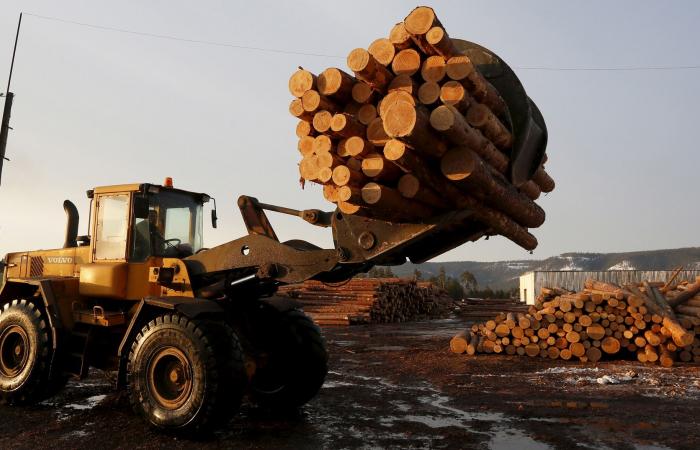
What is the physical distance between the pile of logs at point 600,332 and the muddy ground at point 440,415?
0.81 metres

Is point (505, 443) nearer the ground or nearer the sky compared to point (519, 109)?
nearer the ground

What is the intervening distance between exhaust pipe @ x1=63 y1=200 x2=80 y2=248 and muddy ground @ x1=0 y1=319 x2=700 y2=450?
211cm

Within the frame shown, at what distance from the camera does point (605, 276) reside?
1486 inches

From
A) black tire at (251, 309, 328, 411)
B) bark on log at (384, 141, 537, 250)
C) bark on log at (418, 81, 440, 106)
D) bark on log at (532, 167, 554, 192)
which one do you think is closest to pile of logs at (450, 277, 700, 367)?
bark on log at (532, 167, 554, 192)

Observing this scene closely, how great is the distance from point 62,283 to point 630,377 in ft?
29.7

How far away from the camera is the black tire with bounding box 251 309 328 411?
718cm

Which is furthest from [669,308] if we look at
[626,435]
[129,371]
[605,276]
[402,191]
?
[605,276]

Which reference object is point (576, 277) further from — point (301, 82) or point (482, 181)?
point (301, 82)

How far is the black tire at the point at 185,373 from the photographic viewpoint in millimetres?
5688

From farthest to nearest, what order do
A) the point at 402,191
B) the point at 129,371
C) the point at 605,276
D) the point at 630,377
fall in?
the point at 605,276 < the point at 630,377 < the point at 129,371 < the point at 402,191

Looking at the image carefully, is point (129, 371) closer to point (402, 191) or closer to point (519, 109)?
point (402, 191)

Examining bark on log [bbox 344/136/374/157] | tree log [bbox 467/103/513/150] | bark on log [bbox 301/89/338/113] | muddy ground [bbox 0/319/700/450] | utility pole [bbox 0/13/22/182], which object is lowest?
muddy ground [bbox 0/319/700/450]

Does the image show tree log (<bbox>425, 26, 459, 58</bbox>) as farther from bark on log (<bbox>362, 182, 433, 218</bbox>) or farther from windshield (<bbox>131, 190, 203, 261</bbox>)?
windshield (<bbox>131, 190, 203, 261</bbox>)

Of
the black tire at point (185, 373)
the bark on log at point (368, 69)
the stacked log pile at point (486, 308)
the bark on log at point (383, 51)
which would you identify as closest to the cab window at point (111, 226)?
the black tire at point (185, 373)
